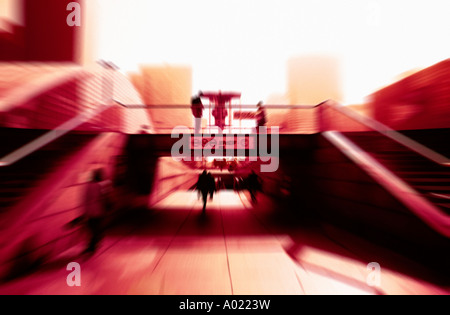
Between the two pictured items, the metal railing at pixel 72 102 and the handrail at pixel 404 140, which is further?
the handrail at pixel 404 140

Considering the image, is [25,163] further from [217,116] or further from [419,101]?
[419,101]

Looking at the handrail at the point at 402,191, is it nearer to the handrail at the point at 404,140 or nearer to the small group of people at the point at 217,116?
the handrail at the point at 404,140

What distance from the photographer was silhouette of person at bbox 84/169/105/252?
423cm

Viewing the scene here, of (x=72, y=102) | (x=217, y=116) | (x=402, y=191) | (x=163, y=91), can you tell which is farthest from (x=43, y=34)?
(x=402, y=191)

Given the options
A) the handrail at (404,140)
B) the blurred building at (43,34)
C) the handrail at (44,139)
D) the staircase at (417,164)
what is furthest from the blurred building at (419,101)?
the blurred building at (43,34)

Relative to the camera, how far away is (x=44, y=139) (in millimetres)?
4637

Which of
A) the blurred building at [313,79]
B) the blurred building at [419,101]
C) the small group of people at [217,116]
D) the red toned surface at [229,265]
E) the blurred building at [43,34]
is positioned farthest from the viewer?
the blurred building at [313,79]

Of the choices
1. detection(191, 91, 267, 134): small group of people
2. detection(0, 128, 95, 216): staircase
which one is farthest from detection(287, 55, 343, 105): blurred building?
detection(0, 128, 95, 216): staircase

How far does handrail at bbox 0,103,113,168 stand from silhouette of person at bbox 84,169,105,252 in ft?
4.08

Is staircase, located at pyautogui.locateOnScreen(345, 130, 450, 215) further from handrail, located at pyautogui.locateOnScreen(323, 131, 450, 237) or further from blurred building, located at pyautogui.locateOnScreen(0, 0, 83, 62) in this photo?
blurred building, located at pyautogui.locateOnScreen(0, 0, 83, 62)

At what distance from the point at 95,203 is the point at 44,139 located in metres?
1.81

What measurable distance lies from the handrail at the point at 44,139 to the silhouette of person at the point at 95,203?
1245 millimetres

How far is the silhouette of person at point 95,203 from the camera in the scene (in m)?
4.23

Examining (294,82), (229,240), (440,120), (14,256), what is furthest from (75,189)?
(294,82)
